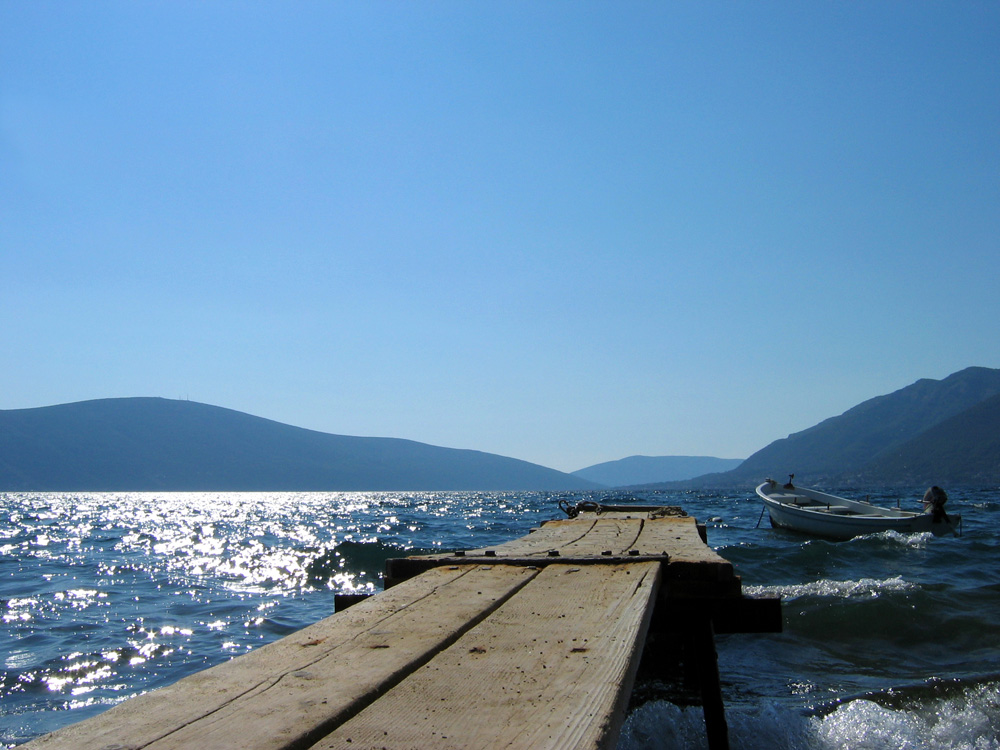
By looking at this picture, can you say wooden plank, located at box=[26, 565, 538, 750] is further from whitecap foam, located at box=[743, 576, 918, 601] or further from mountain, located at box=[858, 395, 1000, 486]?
mountain, located at box=[858, 395, 1000, 486]

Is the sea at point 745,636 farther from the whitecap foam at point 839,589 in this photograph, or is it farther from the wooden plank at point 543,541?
the wooden plank at point 543,541

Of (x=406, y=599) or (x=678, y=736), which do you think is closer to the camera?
(x=406, y=599)

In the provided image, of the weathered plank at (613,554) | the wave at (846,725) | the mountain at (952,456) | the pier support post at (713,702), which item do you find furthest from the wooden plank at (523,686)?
the mountain at (952,456)

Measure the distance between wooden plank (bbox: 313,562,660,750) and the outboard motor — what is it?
20769 mm

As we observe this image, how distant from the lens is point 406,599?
353 centimetres


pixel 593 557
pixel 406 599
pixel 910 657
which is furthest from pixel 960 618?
pixel 406 599

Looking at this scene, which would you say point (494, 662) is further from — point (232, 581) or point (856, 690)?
point (232, 581)

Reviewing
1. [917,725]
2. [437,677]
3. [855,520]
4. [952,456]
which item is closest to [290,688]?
[437,677]

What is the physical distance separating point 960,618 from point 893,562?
6126 mm

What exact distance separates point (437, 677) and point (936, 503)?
73.9 feet

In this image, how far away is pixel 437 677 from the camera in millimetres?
2283

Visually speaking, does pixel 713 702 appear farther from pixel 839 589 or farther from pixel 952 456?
pixel 952 456

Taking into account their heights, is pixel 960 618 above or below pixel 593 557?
below

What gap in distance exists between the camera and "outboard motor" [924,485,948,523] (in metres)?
20.8
